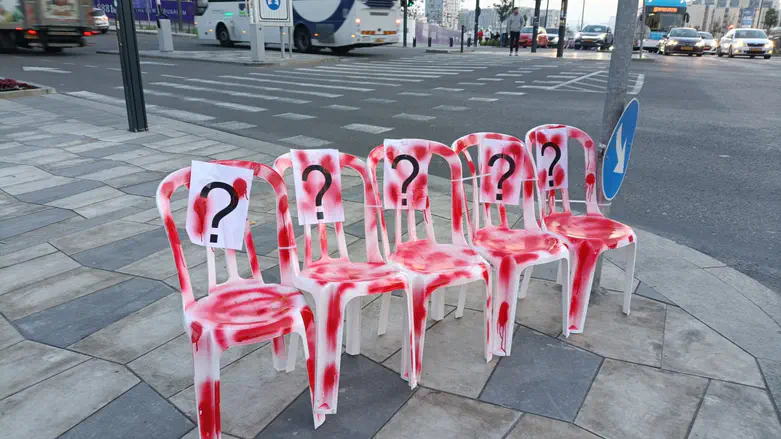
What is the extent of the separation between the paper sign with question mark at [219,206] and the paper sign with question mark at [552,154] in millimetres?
1856

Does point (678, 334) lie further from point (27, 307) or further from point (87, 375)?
point (27, 307)

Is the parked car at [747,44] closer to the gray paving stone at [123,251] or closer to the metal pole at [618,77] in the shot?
the metal pole at [618,77]

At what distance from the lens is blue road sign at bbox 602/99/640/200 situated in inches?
134

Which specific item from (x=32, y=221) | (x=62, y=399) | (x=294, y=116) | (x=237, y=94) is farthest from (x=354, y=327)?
(x=237, y=94)

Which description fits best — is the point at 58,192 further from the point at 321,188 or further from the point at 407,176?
the point at 407,176

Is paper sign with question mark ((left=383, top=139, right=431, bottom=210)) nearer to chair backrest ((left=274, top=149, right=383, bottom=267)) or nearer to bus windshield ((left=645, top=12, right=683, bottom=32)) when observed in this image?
chair backrest ((left=274, top=149, right=383, bottom=267))

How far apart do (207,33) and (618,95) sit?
28.5 metres

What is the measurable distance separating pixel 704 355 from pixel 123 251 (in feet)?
12.5

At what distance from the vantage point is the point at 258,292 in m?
2.52

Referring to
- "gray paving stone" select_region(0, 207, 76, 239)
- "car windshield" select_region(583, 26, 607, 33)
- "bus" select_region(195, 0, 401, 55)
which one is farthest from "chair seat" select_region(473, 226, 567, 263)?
"car windshield" select_region(583, 26, 607, 33)

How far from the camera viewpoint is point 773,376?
2795 millimetres

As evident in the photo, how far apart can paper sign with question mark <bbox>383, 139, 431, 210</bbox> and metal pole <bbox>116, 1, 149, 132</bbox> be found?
272 inches

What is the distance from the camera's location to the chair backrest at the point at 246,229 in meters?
2.40

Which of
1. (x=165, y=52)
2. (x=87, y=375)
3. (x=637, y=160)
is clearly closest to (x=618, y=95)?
A: (x=87, y=375)
